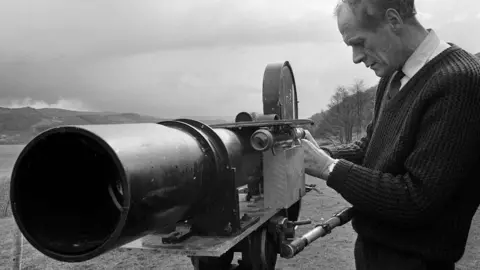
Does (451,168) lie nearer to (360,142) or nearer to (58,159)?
(360,142)

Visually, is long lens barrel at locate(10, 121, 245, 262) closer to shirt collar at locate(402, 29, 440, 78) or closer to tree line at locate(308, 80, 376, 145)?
shirt collar at locate(402, 29, 440, 78)

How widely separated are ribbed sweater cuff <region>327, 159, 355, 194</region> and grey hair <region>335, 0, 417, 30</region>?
0.71 metres

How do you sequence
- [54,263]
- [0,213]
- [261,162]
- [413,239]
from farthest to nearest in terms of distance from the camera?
[0,213]
[54,263]
[261,162]
[413,239]

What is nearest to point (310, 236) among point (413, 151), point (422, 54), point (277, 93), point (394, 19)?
point (413, 151)

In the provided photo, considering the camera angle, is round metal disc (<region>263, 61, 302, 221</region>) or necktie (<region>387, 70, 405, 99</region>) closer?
necktie (<region>387, 70, 405, 99</region>)

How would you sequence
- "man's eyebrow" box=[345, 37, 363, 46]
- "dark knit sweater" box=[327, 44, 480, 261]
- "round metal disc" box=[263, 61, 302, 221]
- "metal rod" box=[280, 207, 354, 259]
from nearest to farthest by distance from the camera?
"dark knit sweater" box=[327, 44, 480, 261] < "man's eyebrow" box=[345, 37, 363, 46] < "metal rod" box=[280, 207, 354, 259] < "round metal disc" box=[263, 61, 302, 221]

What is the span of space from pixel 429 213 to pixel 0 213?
1059 centimetres

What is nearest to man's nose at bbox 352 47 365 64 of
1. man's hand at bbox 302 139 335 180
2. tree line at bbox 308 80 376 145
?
man's hand at bbox 302 139 335 180

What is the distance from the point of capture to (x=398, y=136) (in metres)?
2.36

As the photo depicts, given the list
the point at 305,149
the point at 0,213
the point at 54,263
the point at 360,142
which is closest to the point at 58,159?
the point at 305,149

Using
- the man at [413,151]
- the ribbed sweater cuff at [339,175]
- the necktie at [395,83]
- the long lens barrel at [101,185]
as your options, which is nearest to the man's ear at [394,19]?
the man at [413,151]

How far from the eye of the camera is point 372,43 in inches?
98.0

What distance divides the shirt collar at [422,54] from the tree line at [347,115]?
119 ft

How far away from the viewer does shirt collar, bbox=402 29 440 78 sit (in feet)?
8.00
